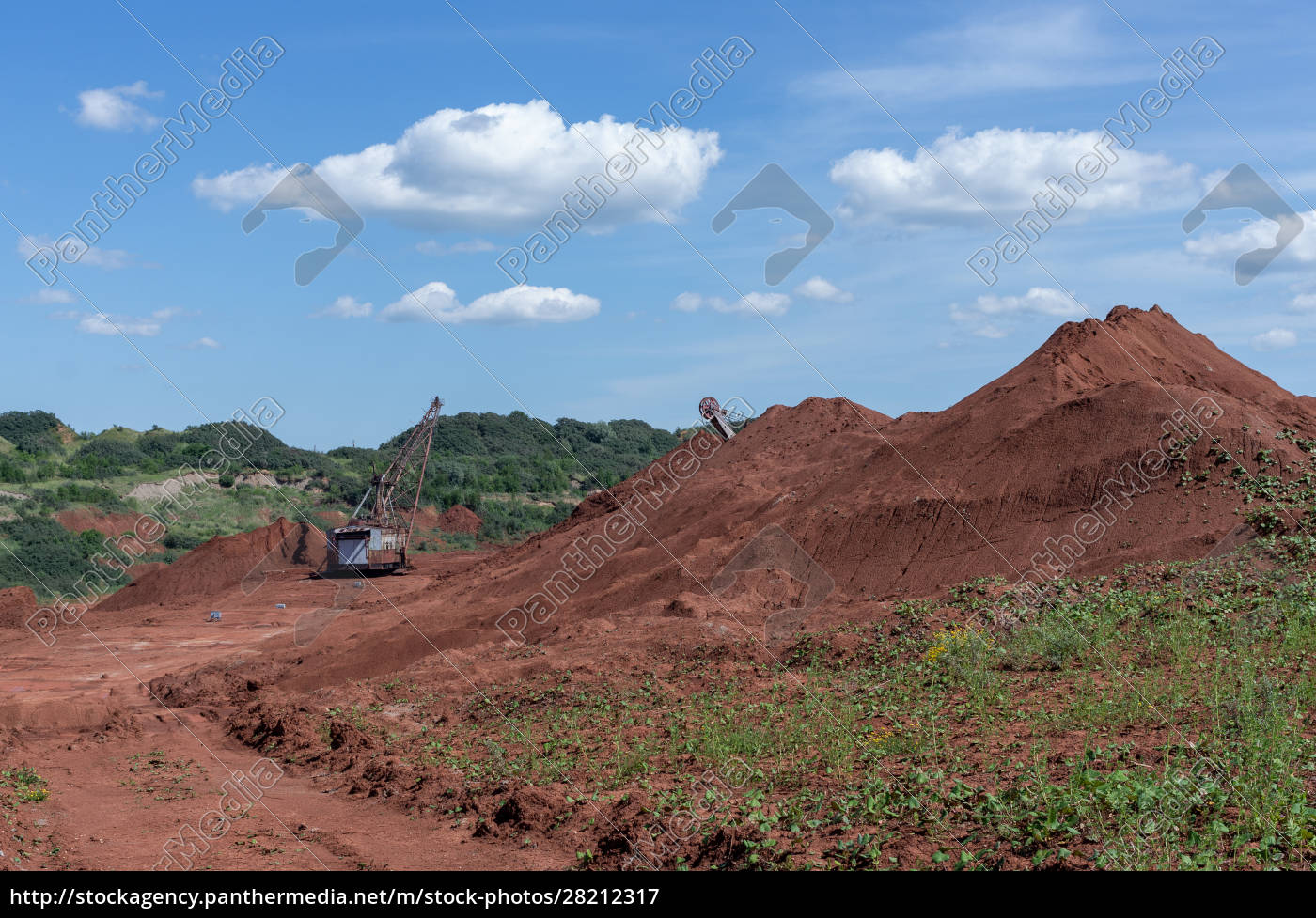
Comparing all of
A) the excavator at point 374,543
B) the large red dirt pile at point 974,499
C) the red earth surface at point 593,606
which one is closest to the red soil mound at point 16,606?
the red earth surface at point 593,606

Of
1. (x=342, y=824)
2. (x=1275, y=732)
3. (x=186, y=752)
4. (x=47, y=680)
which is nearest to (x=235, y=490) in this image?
(x=47, y=680)

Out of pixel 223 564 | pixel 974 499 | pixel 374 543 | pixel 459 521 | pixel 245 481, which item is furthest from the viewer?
pixel 245 481

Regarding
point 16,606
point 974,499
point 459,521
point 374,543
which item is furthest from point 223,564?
point 974,499

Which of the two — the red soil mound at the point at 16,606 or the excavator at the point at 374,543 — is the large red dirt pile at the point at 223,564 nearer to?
the excavator at the point at 374,543

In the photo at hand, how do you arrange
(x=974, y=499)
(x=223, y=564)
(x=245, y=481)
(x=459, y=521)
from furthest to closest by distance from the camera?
(x=245, y=481)
(x=459, y=521)
(x=223, y=564)
(x=974, y=499)

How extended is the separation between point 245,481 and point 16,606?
24574 mm

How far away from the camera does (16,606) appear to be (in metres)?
Answer: 29.3

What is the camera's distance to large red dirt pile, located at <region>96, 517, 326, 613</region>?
34.1m

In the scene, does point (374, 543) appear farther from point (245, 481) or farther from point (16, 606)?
point (245, 481)

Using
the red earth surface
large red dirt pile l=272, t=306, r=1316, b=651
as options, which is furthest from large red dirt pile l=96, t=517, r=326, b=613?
large red dirt pile l=272, t=306, r=1316, b=651

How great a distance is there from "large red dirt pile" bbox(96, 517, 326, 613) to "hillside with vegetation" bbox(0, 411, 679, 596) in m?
4.22

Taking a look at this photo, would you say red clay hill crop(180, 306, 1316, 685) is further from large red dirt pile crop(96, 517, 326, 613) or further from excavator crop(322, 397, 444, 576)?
large red dirt pile crop(96, 517, 326, 613)

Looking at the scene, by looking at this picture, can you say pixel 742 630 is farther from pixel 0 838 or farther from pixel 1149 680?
pixel 0 838
